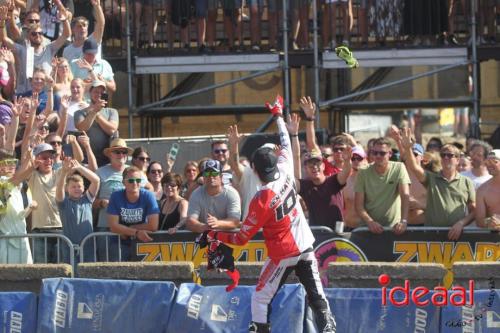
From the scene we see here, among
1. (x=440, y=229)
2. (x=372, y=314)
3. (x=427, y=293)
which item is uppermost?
(x=440, y=229)

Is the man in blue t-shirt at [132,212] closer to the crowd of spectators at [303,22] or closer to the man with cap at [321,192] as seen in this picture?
the man with cap at [321,192]

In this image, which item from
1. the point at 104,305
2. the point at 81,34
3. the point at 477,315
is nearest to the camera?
the point at 477,315

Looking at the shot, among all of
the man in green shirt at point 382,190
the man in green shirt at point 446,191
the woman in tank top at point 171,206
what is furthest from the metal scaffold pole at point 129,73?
the man in green shirt at point 446,191

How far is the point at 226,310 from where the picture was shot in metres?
12.0

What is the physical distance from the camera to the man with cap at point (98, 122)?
14.9 meters

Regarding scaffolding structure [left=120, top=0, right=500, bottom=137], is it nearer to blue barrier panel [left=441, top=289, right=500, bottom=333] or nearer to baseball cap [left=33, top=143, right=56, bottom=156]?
baseball cap [left=33, top=143, right=56, bottom=156]

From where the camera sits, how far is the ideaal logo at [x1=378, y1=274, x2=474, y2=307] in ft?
38.0

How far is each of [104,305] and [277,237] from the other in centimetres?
209

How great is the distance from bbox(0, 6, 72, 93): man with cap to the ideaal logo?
6276mm

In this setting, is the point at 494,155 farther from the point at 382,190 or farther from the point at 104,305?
the point at 104,305

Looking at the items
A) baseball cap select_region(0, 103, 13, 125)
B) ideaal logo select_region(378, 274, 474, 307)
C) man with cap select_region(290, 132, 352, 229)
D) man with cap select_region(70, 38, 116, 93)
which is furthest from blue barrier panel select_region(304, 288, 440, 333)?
man with cap select_region(70, 38, 116, 93)

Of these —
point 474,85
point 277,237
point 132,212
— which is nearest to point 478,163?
point 277,237

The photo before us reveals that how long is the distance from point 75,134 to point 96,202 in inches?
60.6

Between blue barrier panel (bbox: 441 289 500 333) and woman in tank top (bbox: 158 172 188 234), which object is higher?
woman in tank top (bbox: 158 172 188 234)
